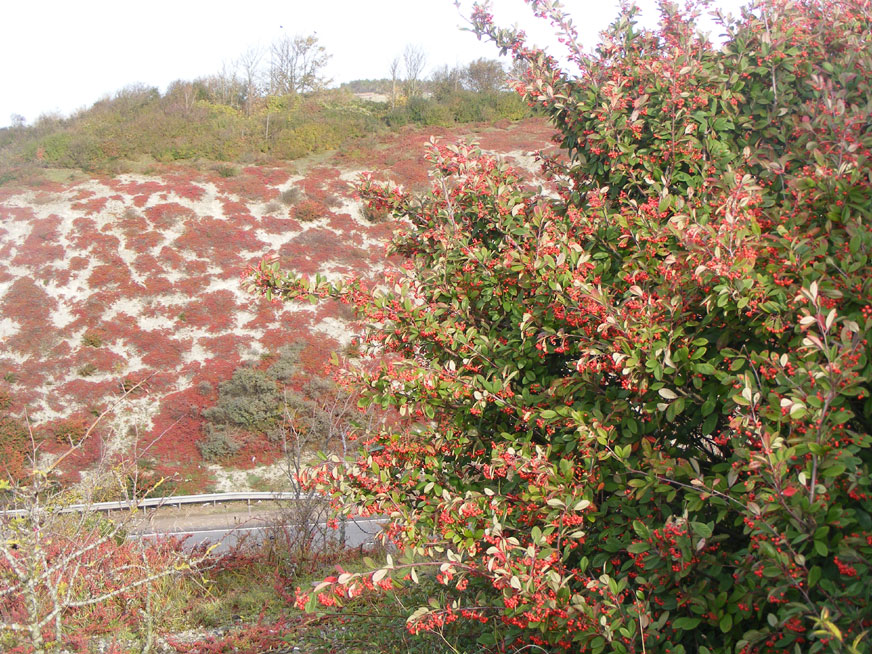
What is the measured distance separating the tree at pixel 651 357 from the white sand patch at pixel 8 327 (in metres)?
21.4

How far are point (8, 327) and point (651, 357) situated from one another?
2360 centimetres

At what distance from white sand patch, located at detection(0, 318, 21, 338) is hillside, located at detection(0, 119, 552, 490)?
4cm

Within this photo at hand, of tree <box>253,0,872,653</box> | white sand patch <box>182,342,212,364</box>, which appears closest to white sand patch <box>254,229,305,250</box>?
white sand patch <box>182,342,212,364</box>

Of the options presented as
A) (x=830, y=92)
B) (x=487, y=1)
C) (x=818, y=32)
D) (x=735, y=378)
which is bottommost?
(x=735, y=378)

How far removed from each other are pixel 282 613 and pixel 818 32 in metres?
5.29

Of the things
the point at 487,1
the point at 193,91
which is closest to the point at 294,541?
the point at 487,1

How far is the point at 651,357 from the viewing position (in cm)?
249

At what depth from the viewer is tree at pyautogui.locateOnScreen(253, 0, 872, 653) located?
6.77 feet

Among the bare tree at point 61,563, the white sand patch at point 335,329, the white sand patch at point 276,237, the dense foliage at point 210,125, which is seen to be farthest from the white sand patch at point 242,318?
the bare tree at point 61,563

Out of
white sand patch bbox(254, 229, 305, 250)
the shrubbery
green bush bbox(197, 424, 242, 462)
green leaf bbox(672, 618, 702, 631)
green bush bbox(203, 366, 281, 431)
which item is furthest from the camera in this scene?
the shrubbery

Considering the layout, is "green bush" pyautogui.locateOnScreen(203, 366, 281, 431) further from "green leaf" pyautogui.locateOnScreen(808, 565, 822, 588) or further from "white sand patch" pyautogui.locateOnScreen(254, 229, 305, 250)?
"green leaf" pyautogui.locateOnScreen(808, 565, 822, 588)

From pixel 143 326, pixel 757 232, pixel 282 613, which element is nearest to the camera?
pixel 757 232

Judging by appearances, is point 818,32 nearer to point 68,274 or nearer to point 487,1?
point 487,1

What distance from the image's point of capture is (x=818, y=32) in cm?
315
